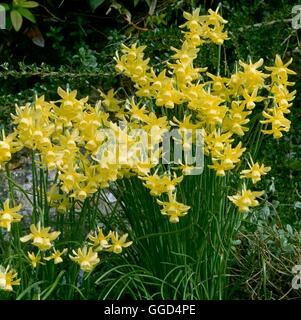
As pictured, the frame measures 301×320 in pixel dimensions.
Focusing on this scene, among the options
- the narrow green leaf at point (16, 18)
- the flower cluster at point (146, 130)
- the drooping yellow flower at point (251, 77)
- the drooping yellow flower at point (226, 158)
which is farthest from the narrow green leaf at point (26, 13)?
the drooping yellow flower at point (226, 158)

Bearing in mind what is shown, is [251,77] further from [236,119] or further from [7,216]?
[7,216]

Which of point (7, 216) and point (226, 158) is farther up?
point (226, 158)

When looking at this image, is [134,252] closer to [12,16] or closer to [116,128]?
[116,128]

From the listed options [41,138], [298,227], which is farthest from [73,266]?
[298,227]

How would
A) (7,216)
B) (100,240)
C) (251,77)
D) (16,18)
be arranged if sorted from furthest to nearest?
1. (16,18)
2. (251,77)
3. (100,240)
4. (7,216)

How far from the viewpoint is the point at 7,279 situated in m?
2.18

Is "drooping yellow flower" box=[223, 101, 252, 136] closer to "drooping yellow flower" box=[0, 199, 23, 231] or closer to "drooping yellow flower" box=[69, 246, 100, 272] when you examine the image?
"drooping yellow flower" box=[69, 246, 100, 272]

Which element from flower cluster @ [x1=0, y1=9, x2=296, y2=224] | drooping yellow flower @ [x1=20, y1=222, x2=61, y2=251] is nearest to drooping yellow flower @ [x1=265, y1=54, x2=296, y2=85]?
flower cluster @ [x1=0, y1=9, x2=296, y2=224]

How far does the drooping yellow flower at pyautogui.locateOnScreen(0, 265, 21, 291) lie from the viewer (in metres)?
2.15

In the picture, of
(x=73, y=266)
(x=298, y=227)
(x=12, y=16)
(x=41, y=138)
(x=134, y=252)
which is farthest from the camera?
(x=12, y=16)

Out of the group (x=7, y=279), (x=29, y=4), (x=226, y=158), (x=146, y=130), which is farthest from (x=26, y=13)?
(x=7, y=279)
